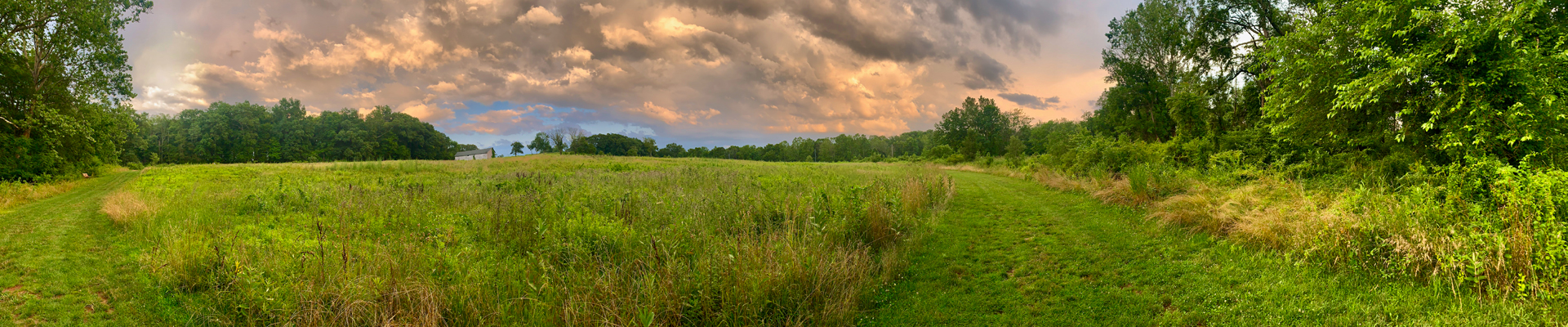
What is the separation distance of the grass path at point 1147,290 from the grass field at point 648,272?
0.03m

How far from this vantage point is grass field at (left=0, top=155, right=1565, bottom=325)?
407 centimetres

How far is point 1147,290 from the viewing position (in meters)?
5.53

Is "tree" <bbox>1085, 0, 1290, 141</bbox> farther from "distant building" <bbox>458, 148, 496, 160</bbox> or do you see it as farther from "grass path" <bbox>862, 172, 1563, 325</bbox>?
"distant building" <bbox>458, 148, 496, 160</bbox>

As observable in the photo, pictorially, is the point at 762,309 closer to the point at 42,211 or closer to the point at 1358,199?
the point at 1358,199

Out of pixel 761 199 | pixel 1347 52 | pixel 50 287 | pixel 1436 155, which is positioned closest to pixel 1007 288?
pixel 761 199

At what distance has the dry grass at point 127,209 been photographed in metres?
8.26

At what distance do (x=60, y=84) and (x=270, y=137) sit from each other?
2466 inches

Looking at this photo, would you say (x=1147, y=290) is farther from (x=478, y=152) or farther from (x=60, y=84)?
(x=478, y=152)

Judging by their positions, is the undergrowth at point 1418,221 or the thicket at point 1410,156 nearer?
the undergrowth at point 1418,221

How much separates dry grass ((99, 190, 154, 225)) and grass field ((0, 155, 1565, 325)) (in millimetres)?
68

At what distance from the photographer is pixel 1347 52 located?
8898 millimetres

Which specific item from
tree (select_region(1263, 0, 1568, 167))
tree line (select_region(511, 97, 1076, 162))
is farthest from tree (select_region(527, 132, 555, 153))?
tree (select_region(1263, 0, 1568, 167))

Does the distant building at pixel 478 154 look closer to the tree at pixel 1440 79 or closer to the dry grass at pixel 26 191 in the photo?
the dry grass at pixel 26 191

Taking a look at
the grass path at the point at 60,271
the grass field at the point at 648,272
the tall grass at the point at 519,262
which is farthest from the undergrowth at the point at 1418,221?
the grass path at the point at 60,271
